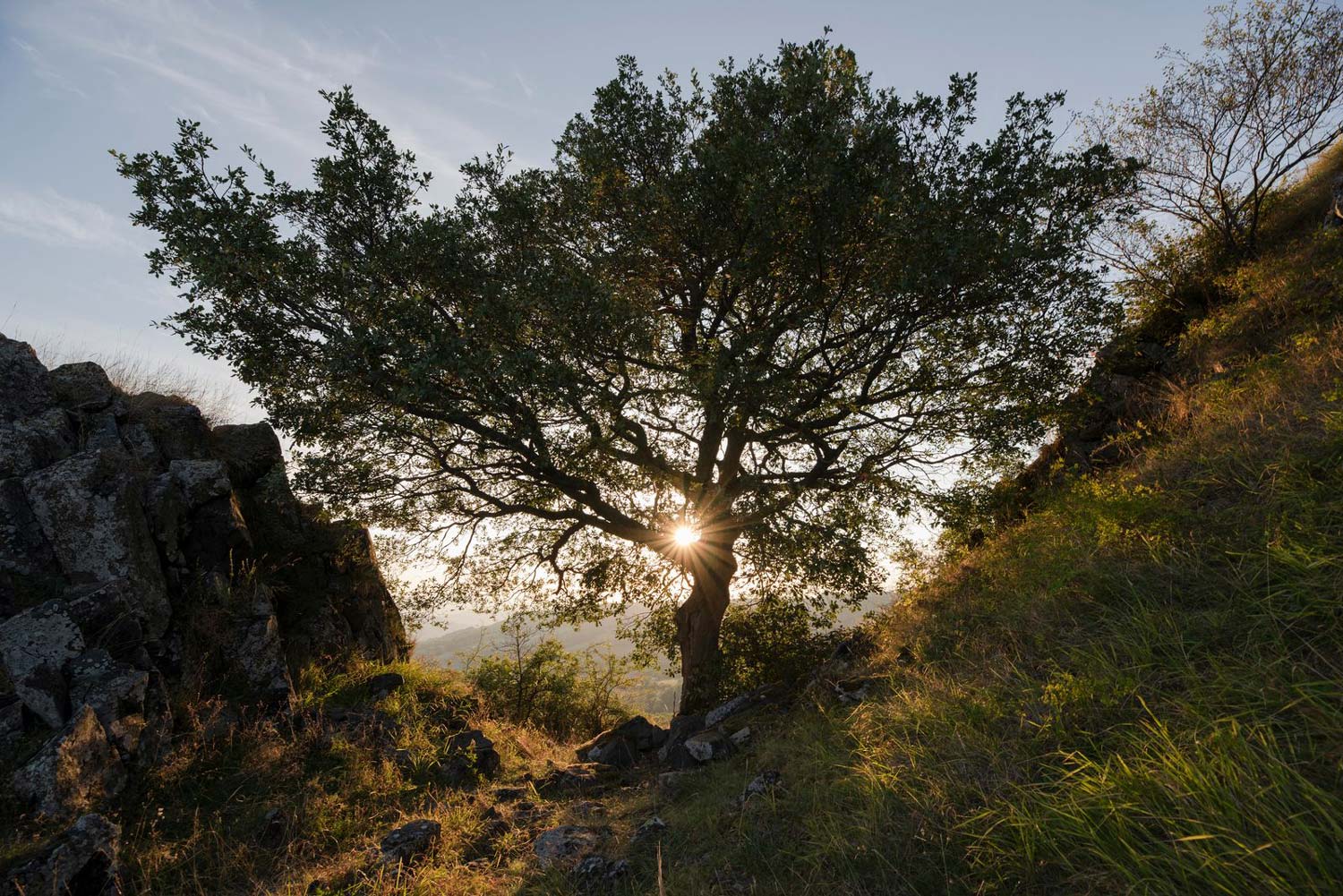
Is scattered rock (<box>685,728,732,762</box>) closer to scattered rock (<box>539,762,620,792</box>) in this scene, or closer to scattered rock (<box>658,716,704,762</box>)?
scattered rock (<box>658,716,704,762</box>)

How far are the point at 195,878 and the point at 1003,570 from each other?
37.0ft

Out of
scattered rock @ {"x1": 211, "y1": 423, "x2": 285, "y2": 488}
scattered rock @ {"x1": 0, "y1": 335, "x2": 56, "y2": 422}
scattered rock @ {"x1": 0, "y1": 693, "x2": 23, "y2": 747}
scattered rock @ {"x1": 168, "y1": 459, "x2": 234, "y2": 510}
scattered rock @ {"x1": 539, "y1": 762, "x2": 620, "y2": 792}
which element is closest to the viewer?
scattered rock @ {"x1": 0, "y1": 693, "x2": 23, "y2": 747}

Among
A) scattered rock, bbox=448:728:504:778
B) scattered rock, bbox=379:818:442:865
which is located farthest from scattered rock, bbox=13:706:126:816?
scattered rock, bbox=448:728:504:778

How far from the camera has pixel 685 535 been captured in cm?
1366

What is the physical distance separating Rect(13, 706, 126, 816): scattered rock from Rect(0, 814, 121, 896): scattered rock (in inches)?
36.9

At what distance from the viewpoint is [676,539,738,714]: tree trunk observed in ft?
45.7

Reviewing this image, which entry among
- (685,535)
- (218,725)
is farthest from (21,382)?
(685,535)

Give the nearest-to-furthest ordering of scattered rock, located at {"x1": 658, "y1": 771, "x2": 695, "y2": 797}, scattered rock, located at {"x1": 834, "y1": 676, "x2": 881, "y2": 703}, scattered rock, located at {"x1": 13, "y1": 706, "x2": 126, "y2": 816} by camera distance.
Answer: scattered rock, located at {"x1": 13, "y1": 706, "x2": 126, "y2": 816} → scattered rock, located at {"x1": 658, "y1": 771, "x2": 695, "y2": 797} → scattered rock, located at {"x1": 834, "y1": 676, "x2": 881, "y2": 703}

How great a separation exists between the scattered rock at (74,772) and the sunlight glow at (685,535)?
32.8ft

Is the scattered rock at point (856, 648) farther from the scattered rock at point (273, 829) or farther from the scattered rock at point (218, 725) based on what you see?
the scattered rock at point (218, 725)

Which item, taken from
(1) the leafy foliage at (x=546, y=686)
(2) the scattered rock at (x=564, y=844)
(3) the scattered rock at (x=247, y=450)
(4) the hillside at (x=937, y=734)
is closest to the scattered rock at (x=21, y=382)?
(4) the hillside at (x=937, y=734)

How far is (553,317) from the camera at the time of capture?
10.6 metres

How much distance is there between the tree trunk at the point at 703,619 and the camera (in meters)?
13.9

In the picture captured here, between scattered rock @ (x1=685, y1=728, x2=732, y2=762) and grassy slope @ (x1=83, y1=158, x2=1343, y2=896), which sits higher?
grassy slope @ (x1=83, y1=158, x2=1343, y2=896)
